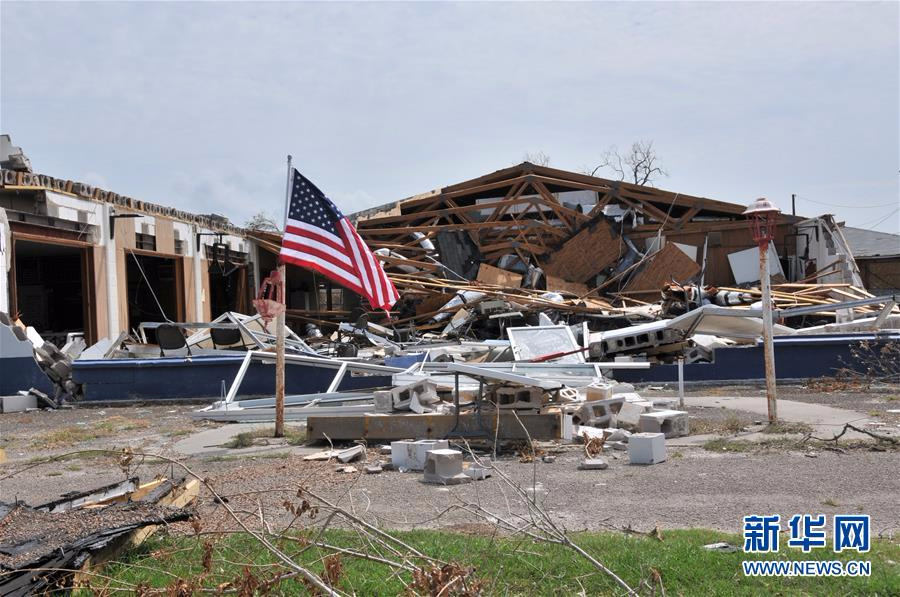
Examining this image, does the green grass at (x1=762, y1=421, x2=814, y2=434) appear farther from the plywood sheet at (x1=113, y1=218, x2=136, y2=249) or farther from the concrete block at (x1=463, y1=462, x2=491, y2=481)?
the plywood sheet at (x1=113, y1=218, x2=136, y2=249)

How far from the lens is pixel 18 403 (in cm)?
1708

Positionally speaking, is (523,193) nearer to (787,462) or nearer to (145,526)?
(787,462)

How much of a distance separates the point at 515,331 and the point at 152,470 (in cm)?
988

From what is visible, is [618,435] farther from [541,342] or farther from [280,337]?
[541,342]

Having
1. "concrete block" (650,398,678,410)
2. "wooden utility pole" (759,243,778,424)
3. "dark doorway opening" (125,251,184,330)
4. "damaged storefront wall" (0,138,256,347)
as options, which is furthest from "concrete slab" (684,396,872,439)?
"dark doorway opening" (125,251,184,330)

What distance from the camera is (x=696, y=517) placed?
6.75m

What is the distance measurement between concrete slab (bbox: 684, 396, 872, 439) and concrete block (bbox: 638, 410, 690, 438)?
5.26 feet

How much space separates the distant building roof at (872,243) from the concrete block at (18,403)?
33060 mm

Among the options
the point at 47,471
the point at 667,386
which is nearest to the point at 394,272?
the point at 667,386

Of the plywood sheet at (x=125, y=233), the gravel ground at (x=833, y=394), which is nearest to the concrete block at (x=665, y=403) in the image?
the gravel ground at (x=833, y=394)

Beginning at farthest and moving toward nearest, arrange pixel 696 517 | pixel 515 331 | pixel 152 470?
pixel 515 331 < pixel 152 470 < pixel 696 517

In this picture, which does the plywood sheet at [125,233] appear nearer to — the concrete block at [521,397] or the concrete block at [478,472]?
the concrete block at [521,397]

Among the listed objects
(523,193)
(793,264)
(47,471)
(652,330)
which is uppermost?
(523,193)

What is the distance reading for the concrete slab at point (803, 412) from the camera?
10.9 meters
